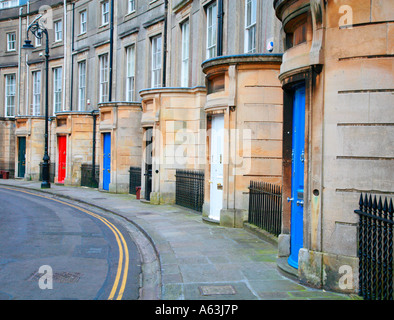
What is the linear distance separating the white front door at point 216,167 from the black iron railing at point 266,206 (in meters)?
1.19

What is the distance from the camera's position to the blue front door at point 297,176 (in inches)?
286

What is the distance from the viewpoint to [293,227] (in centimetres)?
763

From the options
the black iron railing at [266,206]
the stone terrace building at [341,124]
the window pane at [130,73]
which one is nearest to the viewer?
the stone terrace building at [341,124]

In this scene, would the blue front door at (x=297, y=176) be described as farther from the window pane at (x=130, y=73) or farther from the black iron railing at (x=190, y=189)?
the window pane at (x=130, y=73)

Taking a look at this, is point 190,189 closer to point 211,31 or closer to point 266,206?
point 266,206

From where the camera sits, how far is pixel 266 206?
10.4 m

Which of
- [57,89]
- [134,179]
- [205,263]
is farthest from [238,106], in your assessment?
[57,89]

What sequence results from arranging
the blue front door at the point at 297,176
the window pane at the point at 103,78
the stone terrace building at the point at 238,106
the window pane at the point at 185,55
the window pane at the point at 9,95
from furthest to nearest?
the window pane at the point at 9,95 < the window pane at the point at 103,78 < the window pane at the point at 185,55 < the blue front door at the point at 297,176 < the stone terrace building at the point at 238,106

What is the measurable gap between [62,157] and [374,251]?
24403 mm

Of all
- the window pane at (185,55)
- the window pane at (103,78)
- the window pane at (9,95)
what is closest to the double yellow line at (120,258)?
the window pane at (185,55)

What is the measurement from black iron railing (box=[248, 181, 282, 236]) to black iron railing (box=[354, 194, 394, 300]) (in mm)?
3666

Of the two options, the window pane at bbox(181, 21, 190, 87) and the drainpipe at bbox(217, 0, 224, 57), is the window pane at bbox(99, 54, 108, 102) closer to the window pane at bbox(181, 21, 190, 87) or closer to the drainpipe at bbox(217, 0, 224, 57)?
the window pane at bbox(181, 21, 190, 87)
